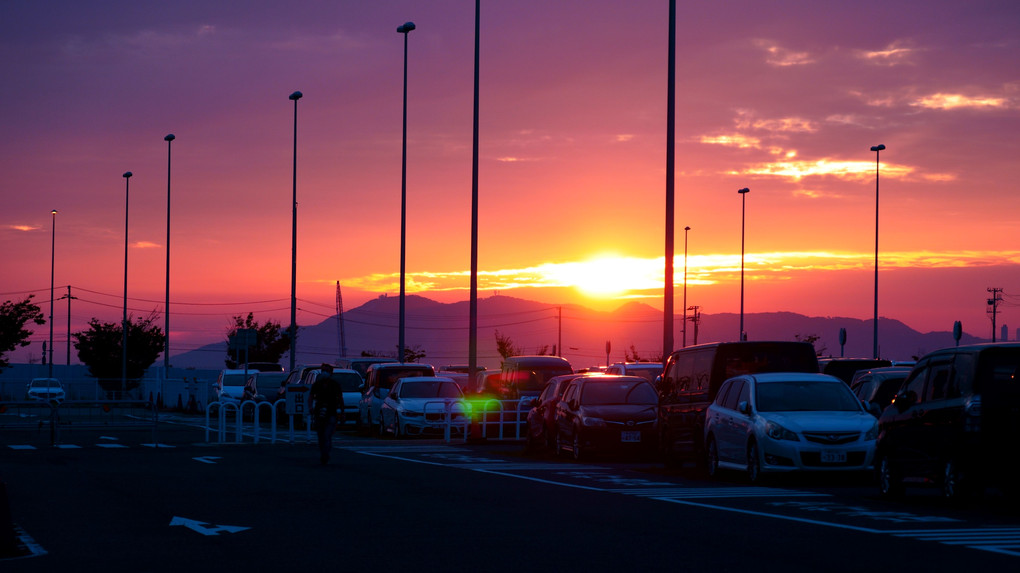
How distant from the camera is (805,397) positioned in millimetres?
20578

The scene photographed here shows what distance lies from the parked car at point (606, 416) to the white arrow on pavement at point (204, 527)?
1279 cm

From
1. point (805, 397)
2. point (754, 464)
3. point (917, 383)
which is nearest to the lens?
point (917, 383)

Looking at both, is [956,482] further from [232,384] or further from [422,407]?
[232,384]

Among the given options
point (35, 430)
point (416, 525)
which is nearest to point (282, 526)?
point (416, 525)

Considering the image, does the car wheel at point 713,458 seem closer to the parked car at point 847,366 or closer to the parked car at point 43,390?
the parked car at point 847,366

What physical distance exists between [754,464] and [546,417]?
927cm

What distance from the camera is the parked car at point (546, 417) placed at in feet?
93.0

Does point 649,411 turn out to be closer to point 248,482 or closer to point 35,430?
point 248,482

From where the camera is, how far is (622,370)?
42.4 m

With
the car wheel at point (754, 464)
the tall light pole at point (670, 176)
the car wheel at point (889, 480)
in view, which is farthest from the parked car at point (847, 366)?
the car wheel at point (889, 480)

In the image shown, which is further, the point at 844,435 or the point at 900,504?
the point at 844,435

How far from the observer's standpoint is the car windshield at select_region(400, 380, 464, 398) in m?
37.8

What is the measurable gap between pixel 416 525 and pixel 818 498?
19.3 ft

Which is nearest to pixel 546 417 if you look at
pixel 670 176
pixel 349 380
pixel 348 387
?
pixel 670 176
